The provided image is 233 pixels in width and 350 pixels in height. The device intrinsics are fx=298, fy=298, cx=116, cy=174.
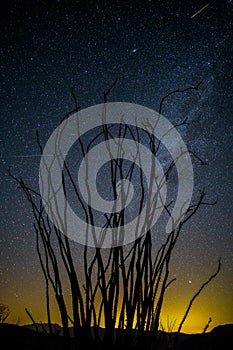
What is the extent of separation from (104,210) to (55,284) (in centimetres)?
24

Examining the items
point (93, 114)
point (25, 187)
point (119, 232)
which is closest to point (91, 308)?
point (119, 232)

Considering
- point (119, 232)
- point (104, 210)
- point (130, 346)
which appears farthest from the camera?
point (104, 210)

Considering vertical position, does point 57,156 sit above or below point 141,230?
above

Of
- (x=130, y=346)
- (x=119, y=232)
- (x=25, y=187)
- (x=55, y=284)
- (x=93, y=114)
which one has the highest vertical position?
(x=93, y=114)

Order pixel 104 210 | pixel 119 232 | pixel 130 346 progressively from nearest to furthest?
1. pixel 130 346
2. pixel 119 232
3. pixel 104 210

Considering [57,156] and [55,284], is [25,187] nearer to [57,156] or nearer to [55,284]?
[57,156]

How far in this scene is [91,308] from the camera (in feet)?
2.11

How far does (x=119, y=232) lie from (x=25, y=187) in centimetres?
27

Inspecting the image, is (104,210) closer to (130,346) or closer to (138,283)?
(138,283)

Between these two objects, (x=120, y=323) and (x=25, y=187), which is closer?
(x=120, y=323)

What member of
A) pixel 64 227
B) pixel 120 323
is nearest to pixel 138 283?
pixel 120 323

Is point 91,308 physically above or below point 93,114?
below

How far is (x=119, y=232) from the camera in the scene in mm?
697

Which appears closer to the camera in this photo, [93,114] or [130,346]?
[130,346]
